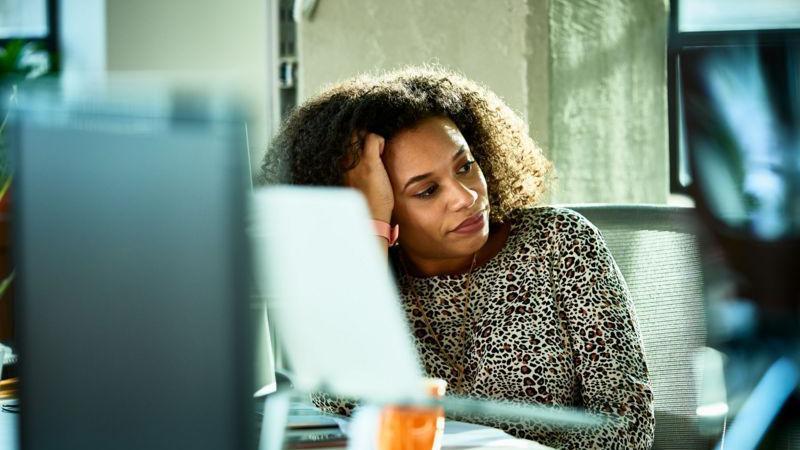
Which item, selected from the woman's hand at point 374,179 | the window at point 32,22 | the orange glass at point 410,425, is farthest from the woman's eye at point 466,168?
the window at point 32,22

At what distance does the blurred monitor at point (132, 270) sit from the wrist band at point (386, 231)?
79 cm

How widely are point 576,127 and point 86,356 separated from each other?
7.06ft

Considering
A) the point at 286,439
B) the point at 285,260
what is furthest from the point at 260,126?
the point at 286,439

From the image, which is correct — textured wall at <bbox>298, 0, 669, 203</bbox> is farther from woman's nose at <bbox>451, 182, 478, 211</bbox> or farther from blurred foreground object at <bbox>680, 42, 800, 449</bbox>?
woman's nose at <bbox>451, 182, 478, 211</bbox>

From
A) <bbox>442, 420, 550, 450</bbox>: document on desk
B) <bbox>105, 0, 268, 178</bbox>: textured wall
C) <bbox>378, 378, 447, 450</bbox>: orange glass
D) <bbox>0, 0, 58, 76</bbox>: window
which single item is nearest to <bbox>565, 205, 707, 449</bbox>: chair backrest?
<bbox>442, 420, 550, 450</bbox>: document on desk

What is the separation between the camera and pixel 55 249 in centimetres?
46

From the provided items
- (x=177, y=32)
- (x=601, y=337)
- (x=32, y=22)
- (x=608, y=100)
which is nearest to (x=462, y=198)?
(x=601, y=337)

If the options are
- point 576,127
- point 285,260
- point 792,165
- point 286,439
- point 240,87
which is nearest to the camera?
point 240,87

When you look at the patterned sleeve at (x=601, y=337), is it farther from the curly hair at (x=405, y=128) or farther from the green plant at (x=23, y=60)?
the green plant at (x=23, y=60)

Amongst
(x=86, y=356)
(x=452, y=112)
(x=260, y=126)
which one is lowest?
(x=86, y=356)

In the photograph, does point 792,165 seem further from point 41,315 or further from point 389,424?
point 41,315

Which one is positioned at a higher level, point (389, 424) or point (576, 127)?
point (576, 127)

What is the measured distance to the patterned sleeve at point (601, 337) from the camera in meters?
1.26

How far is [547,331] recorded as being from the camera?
4.45ft
